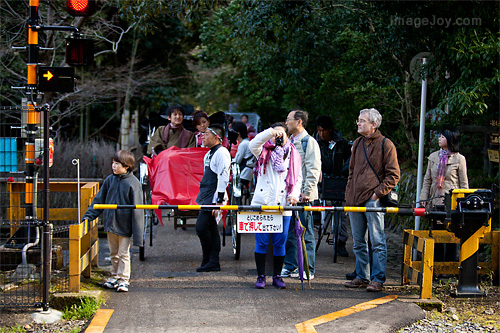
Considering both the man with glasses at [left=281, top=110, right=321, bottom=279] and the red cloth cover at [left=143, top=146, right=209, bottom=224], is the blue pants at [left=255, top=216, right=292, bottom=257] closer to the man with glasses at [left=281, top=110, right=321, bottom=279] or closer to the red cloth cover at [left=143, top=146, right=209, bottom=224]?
the man with glasses at [left=281, top=110, right=321, bottom=279]

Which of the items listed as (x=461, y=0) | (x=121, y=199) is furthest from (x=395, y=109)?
(x=121, y=199)

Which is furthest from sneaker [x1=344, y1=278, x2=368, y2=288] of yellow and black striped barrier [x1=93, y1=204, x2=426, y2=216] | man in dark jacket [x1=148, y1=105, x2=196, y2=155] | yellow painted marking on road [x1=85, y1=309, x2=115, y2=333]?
man in dark jacket [x1=148, y1=105, x2=196, y2=155]

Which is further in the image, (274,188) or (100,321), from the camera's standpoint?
(274,188)

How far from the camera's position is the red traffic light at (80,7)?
7410 millimetres

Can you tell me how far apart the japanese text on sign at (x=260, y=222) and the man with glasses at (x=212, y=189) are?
2.53 ft

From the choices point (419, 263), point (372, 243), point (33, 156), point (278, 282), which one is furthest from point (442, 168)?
point (33, 156)

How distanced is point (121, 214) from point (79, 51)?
2.00m

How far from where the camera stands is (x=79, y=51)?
7.38 meters

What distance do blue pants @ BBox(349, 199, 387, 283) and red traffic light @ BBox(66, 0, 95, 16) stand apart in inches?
157

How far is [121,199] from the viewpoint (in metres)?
7.13

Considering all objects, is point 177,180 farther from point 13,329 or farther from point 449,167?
point 449,167

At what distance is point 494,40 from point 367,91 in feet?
16.2

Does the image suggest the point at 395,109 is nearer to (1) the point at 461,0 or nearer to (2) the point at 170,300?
(1) the point at 461,0

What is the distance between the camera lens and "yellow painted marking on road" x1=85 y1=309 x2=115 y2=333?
5691 millimetres
